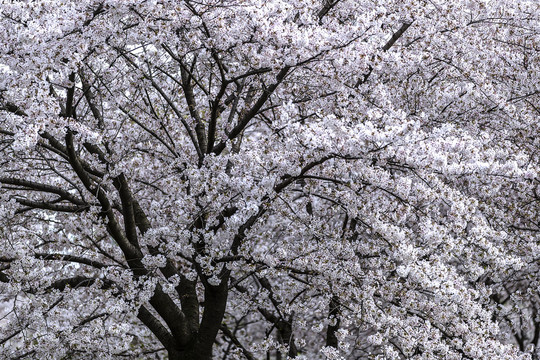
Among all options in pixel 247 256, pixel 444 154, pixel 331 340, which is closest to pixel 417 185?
pixel 444 154

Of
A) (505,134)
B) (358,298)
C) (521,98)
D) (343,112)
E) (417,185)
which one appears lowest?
(358,298)

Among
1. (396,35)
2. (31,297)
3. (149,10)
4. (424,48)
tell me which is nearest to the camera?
(149,10)

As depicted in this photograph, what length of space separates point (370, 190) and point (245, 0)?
2380mm

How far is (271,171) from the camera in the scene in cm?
668

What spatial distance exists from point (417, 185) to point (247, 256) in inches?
75.6

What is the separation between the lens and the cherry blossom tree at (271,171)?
5992mm

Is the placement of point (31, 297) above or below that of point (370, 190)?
below

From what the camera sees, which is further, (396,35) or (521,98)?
(521,98)

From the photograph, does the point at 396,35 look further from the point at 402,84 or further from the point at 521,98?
the point at 521,98

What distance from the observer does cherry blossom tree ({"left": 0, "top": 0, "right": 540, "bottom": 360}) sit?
19.7 ft

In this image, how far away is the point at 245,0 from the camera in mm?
6289

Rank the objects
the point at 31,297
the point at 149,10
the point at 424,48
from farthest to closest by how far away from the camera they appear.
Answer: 1. the point at 424,48
2. the point at 31,297
3. the point at 149,10

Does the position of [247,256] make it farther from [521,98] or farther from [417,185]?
[521,98]

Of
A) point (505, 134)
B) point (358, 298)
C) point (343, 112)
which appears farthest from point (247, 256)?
point (505, 134)
